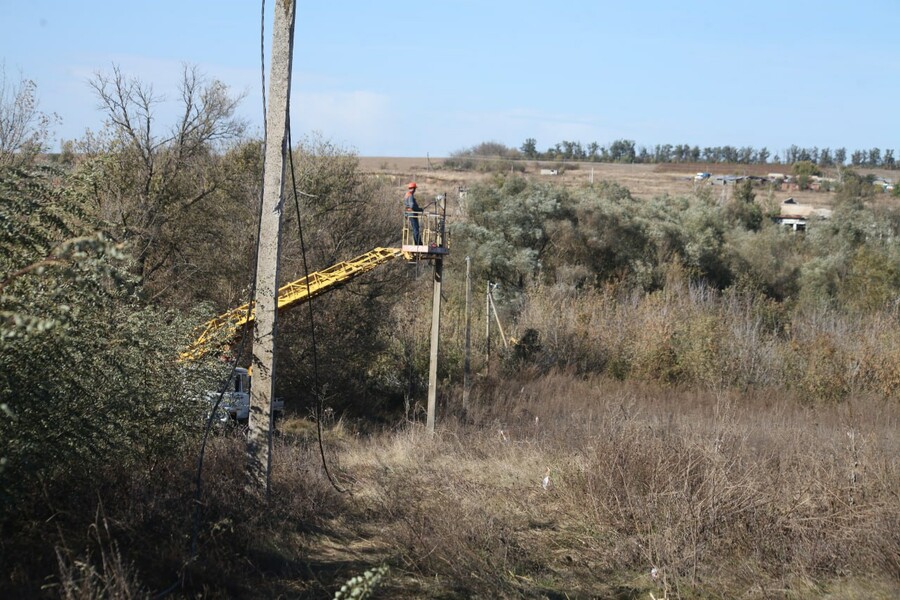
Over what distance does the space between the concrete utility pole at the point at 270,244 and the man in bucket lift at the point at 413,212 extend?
981cm

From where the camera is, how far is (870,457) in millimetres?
9648

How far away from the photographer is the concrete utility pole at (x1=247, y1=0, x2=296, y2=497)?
326 inches

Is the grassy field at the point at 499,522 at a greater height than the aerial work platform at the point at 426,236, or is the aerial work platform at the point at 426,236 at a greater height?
the aerial work platform at the point at 426,236

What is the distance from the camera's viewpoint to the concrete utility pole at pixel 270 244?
326 inches

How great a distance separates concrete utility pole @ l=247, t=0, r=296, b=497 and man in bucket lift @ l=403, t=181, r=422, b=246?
9807mm

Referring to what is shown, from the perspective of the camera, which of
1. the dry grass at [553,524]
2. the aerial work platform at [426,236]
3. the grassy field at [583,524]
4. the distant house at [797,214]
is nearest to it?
the dry grass at [553,524]

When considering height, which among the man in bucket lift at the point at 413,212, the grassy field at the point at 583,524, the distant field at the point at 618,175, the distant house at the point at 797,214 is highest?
the distant field at the point at 618,175

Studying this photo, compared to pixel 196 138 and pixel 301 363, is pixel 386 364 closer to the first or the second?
pixel 301 363

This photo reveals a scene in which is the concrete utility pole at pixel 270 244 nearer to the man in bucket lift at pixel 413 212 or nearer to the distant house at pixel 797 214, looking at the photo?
the man in bucket lift at pixel 413 212

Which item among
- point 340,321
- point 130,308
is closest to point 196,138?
point 340,321

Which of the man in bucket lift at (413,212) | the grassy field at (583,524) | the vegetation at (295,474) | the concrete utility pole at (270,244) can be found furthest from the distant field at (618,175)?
the concrete utility pole at (270,244)

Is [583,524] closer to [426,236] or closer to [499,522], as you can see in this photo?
[499,522]

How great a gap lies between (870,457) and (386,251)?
41.7ft

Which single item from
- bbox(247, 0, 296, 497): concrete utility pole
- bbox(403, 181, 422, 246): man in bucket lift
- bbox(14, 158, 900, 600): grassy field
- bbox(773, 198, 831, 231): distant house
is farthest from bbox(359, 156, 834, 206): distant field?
bbox(247, 0, 296, 497): concrete utility pole
